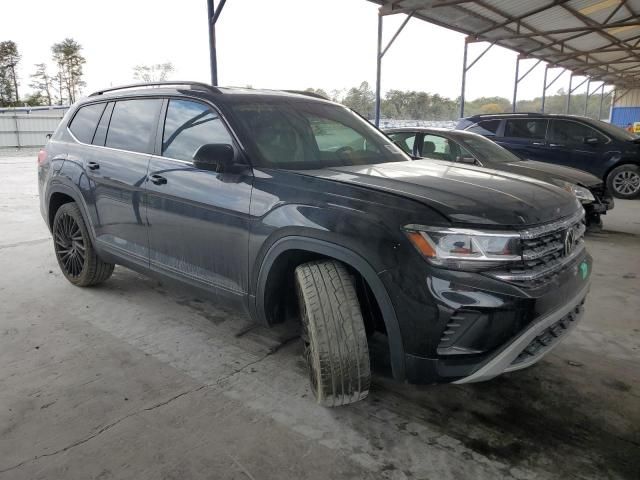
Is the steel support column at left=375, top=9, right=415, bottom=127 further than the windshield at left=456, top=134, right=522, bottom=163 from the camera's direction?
Yes

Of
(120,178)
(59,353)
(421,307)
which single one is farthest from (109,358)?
(421,307)

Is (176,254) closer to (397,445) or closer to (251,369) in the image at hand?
(251,369)

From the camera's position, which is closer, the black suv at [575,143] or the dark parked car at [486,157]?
the dark parked car at [486,157]

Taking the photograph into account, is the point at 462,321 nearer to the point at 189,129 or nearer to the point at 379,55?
the point at 189,129

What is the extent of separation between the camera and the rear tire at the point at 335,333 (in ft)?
7.33

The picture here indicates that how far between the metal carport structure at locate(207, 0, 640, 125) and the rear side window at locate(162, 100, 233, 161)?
627cm

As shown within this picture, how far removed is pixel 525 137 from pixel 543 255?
25.8 ft

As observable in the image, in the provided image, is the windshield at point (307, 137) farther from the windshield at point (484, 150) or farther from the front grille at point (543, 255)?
the windshield at point (484, 150)

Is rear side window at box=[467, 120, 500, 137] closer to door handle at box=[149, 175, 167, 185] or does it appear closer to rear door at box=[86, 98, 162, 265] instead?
rear door at box=[86, 98, 162, 265]

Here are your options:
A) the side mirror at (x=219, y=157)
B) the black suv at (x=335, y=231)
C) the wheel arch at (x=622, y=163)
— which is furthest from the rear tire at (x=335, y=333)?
the wheel arch at (x=622, y=163)

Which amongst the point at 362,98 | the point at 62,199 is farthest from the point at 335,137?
the point at 362,98

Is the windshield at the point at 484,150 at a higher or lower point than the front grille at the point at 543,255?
higher

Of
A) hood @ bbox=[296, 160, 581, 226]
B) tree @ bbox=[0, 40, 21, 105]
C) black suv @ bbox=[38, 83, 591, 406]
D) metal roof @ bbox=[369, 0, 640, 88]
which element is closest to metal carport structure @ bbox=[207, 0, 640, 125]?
metal roof @ bbox=[369, 0, 640, 88]

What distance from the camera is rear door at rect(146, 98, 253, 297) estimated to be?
8.80 ft
